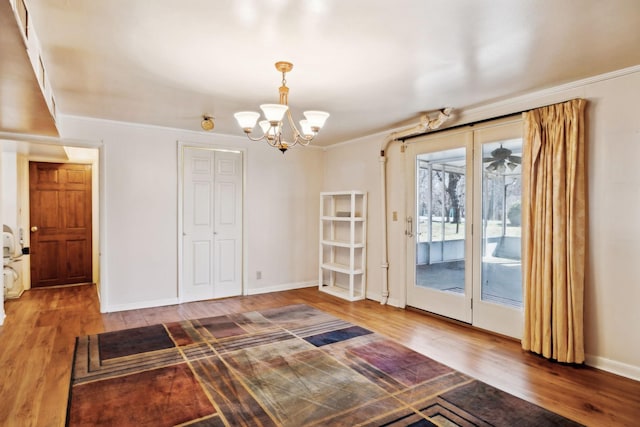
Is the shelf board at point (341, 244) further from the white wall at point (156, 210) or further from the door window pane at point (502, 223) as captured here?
the door window pane at point (502, 223)

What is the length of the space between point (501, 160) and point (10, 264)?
6.74m

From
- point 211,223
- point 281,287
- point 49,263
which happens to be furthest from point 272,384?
point 49,263

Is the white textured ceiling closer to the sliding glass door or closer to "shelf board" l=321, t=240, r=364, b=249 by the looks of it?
the sliding glass door

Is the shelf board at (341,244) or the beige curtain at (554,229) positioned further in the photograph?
the shelf board at (341,244)

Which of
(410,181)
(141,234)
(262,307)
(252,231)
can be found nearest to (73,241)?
(141,234)

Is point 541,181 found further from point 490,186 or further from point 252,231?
point 252,231

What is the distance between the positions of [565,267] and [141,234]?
470 centimetres

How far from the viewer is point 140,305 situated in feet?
15.8

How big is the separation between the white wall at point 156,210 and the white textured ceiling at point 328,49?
967 mm

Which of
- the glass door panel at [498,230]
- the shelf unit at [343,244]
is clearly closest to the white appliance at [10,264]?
the shelf unit at [343,244]

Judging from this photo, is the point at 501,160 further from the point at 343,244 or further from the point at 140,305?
the point at 140,305

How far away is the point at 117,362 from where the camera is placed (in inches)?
120

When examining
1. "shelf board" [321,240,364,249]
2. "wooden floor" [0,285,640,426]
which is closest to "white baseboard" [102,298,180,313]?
"wooden floor" [0,285,640,426]

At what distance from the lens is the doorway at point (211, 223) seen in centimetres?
516
